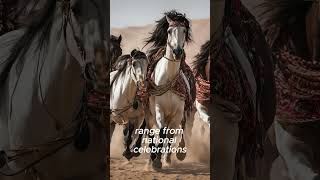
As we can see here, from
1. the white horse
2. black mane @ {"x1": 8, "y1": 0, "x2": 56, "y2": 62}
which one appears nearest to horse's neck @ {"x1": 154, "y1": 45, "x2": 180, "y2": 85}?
the white horse

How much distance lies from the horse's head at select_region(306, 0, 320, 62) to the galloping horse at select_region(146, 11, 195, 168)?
0.95m

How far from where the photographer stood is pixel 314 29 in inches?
148

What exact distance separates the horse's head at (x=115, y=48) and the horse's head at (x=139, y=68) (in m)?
0.12

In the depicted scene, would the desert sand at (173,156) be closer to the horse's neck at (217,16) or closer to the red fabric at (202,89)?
the horse's neck at (217,16)

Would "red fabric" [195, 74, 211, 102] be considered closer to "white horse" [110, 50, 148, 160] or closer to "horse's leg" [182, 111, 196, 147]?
"horse's leg" [182, 111, 196, 147]

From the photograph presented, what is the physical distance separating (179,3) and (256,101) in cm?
96

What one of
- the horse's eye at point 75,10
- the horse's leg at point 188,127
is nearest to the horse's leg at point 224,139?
the horse's leg at point 188,127

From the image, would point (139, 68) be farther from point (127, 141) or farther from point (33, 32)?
point (33, 32)

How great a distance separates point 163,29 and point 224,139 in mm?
969

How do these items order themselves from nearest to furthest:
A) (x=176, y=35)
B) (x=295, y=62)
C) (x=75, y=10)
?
(x=75, y=10)
(x=176, y=35)
(x=295, y=62)

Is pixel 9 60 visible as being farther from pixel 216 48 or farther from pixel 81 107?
pixel 216 48

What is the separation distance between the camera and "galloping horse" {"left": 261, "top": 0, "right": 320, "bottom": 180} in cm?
372

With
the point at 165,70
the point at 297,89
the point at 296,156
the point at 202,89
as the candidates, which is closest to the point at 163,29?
the point at 165,70

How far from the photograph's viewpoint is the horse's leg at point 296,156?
3764 mm
